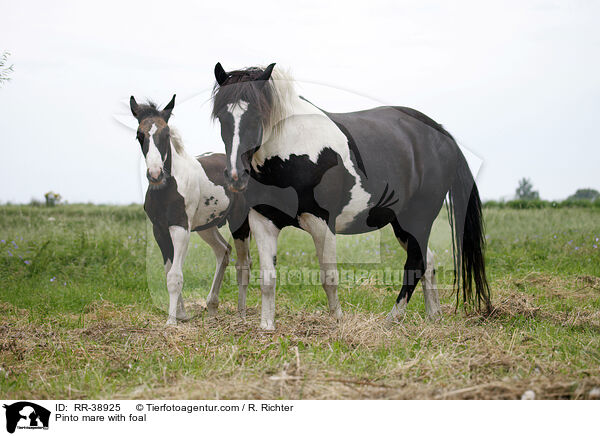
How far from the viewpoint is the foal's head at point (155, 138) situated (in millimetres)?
4305

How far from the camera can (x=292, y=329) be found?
14.5 feet

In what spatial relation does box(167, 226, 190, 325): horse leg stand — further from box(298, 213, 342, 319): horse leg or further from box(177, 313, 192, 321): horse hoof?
box(298, 213, 342, 319): horse leg

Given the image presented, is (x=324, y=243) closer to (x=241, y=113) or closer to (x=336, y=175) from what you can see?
(x=336, y=175)

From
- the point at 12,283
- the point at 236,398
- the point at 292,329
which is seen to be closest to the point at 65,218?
the point at 12,283

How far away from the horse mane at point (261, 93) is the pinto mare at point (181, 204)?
2.68 feet

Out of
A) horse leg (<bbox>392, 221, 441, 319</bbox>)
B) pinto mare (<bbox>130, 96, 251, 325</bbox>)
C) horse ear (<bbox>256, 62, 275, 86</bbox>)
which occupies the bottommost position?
horse leg (<bbox>392, 221, 441, 319</bbox>)

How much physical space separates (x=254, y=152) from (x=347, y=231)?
3.94 ft

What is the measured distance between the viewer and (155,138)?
174 inches

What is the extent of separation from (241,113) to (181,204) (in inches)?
55.3
